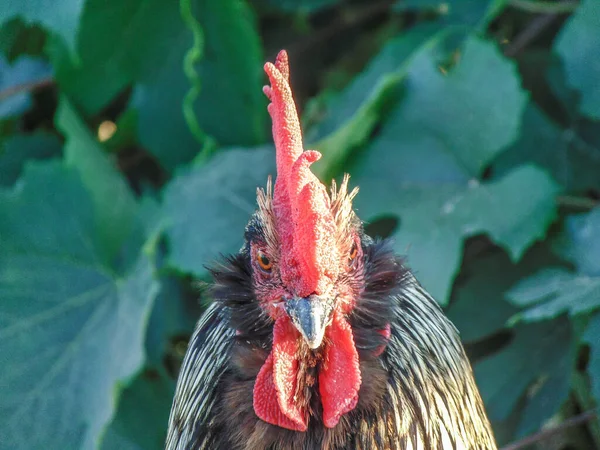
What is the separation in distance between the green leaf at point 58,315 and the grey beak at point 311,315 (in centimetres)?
52

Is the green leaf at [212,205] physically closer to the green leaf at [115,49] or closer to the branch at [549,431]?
the green leaf at [115,49]

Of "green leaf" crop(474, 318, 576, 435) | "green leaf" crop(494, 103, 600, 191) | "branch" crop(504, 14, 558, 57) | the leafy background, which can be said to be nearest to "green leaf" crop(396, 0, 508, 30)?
the leafy background

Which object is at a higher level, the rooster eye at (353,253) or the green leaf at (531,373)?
the rooster eye at (353,253)

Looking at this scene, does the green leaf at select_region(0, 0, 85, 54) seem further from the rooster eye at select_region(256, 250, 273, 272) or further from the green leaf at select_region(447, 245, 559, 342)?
the green leaf at select_region(447, 245, 559, 342)

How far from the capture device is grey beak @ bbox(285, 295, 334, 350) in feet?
2.87

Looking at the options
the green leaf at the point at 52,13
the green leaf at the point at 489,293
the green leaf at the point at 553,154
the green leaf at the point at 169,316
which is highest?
the green leaf at the point at 52,13

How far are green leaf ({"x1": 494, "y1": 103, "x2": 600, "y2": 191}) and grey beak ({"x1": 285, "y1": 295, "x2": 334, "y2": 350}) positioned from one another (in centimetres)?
90

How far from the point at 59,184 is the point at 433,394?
0.88 meters

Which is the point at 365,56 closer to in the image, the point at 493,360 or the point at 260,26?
the point at 260,26

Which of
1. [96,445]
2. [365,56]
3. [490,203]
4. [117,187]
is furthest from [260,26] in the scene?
[96,445]

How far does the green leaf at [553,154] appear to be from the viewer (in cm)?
167

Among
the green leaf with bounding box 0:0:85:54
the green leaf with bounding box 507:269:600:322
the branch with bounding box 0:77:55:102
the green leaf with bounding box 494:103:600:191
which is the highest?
the branch with bounding box 0:77:55:102

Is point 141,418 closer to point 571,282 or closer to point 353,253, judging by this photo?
point 353,253

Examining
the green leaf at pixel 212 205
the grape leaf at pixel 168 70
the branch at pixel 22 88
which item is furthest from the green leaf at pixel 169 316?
the branch at pixel 22 88
